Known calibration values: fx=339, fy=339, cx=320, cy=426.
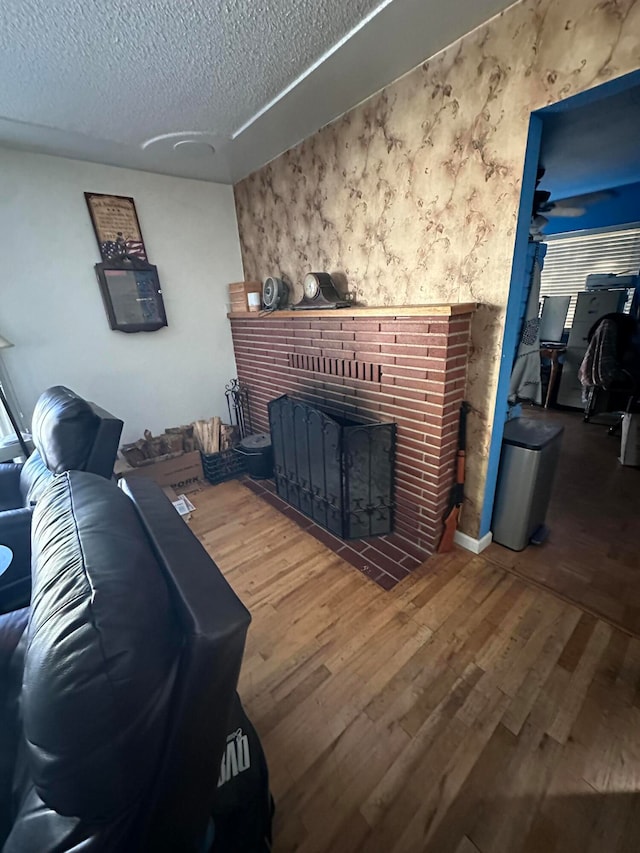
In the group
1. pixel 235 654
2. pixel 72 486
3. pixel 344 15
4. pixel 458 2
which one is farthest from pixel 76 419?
pixel 458 2

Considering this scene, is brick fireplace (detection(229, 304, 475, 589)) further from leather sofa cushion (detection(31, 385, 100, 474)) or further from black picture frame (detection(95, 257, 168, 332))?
leather sofa cushion (detection(31, 385, 100, 474))

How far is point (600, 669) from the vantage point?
53.5 inches

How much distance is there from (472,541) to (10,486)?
107 inches

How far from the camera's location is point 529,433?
6.44ft

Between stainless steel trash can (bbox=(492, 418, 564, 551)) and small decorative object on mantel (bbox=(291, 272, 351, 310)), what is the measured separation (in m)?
1.33

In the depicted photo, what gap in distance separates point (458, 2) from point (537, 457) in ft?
6.40

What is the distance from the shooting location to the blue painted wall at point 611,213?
3.46m

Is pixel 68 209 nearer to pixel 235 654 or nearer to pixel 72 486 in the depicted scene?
pixel 72 486

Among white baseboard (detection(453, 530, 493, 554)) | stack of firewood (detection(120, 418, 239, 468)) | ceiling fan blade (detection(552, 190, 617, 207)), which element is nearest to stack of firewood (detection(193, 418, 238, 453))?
stack of firewood (detection(120, 418, 239, 468))

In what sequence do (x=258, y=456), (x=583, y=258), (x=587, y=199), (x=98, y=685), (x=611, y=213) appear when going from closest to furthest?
1. (x=98, y=685)
2. (x=258, y=456)
3. (x=587, y=199)
4. (x=611, y=213)
5. (x=583, y=258)

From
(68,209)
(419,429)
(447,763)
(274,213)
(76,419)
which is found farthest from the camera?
(274,213)

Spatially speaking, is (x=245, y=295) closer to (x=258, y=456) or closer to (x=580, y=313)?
(x=258, y=456)

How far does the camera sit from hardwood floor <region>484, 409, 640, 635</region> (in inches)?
66.1

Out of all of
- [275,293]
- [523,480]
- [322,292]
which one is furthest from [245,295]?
[523,480]
